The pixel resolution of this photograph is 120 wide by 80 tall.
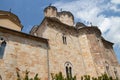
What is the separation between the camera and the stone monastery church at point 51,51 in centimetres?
1180

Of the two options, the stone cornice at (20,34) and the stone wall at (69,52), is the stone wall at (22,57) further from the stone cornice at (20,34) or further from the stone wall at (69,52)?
the stone wall at (69,52)

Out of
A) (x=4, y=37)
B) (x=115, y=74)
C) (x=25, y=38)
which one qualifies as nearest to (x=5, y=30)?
(x=4, y=37)

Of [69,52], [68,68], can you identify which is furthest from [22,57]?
[69,52]

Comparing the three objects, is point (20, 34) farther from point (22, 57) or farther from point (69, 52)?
point (69, 52)

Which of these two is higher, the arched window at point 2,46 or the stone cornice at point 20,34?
the stone cornice at point 20,34

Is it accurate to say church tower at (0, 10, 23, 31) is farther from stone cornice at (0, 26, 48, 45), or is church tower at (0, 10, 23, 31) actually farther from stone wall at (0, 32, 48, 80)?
stone wall at (0, 32, 48, 80)

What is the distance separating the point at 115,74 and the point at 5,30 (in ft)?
36.7

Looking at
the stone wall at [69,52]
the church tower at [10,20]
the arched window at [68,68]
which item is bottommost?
the arched window at [68,68]

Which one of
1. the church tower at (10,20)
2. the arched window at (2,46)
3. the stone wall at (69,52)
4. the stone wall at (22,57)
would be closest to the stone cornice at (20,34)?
the stone wall at (22,57)

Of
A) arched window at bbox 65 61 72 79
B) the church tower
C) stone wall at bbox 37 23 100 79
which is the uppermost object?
the church tower

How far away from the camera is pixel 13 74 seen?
36.3 feet

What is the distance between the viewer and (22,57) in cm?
1208

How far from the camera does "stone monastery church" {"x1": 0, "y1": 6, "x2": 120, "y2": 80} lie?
11797mm

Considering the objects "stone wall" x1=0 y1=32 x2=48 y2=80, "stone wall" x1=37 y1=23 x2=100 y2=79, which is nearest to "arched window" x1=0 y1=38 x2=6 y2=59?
"stone wall" x1=0 y1=32 x2=48 y2=80
